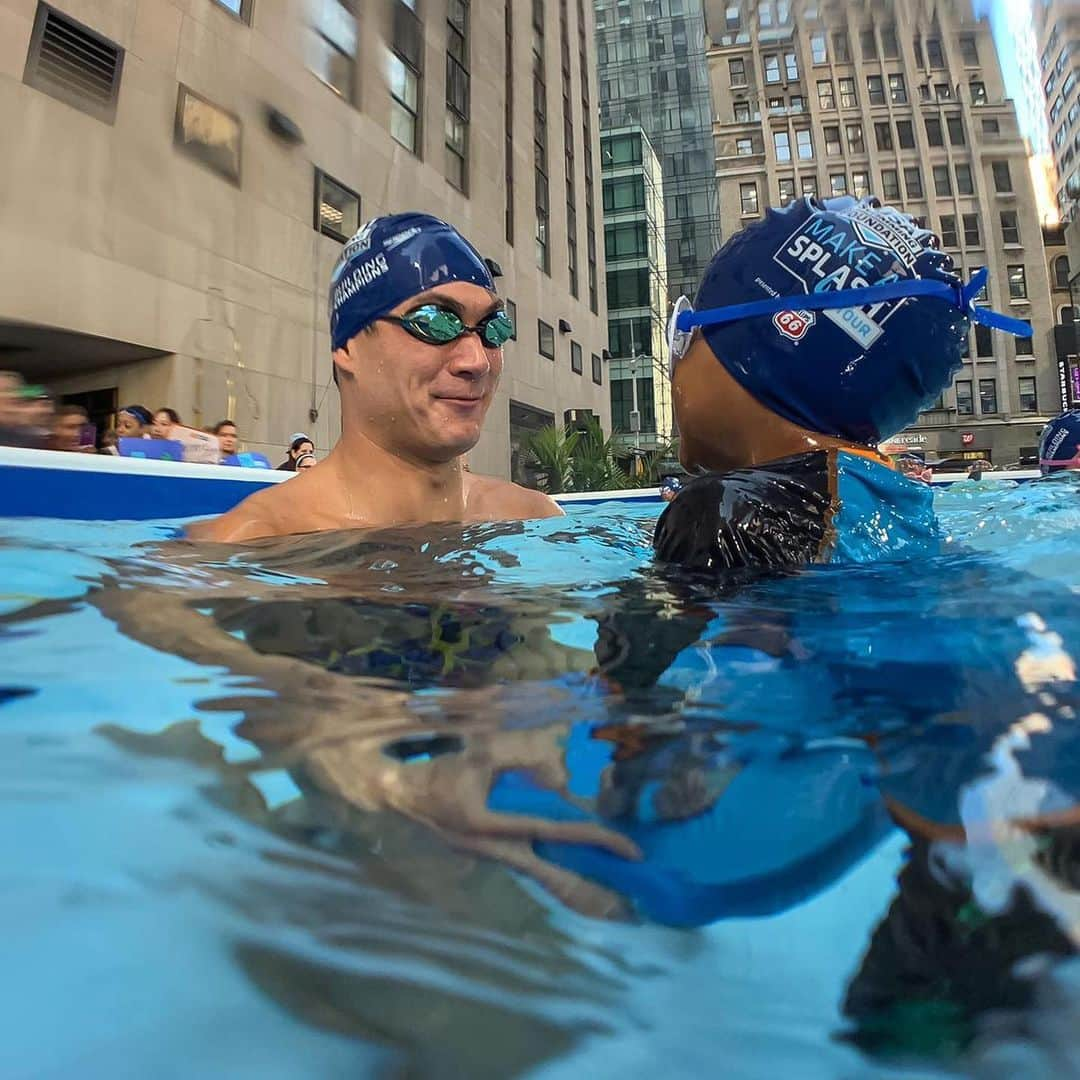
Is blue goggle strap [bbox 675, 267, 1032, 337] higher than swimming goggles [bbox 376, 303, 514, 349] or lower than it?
lower

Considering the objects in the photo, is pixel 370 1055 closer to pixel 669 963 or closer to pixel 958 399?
pixel 669 963

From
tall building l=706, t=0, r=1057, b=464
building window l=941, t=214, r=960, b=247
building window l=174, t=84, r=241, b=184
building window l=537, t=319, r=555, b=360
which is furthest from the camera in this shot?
building window l=941, t=214, r=960, b=247

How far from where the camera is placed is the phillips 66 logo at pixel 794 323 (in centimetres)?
167

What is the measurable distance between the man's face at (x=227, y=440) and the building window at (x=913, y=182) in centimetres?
3153

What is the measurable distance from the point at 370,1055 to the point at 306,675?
59cm

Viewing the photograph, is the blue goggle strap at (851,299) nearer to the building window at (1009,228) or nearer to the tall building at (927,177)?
the tall building at (927,177)

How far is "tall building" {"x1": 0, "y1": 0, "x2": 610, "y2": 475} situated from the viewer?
867 centimetres

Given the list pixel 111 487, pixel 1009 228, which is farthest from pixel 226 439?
pixel 1009 228

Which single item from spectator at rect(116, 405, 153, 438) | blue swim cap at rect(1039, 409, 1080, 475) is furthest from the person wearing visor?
spectator at rect(116, 405, 153, 438)

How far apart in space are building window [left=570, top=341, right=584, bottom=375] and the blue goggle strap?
2296cm

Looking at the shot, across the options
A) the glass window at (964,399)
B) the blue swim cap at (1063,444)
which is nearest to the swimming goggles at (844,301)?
the blue swim cap at (1063,444)

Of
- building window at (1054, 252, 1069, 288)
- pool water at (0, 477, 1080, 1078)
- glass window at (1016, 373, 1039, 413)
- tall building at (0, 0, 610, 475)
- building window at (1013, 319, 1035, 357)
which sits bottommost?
pool water at (0, 477, 1080, 1078)

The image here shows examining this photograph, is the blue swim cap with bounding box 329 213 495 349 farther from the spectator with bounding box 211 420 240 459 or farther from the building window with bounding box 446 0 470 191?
the building window with bounding box 446 0 470 191

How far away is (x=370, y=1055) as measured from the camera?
1.37 ft
